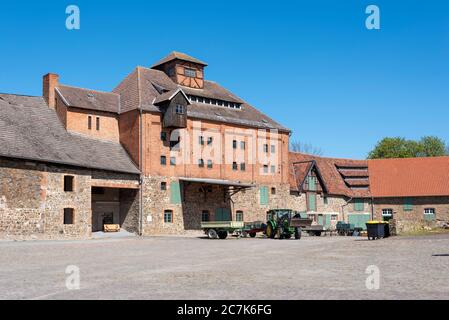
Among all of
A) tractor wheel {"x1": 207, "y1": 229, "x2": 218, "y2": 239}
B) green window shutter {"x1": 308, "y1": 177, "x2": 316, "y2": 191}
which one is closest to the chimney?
tractor wheel {"x1": 207, "y1": 229, "x2": 218, "y2": 239}

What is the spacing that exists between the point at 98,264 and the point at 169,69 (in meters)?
32.9

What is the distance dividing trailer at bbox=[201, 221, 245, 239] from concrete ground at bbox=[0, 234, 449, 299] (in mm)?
11892

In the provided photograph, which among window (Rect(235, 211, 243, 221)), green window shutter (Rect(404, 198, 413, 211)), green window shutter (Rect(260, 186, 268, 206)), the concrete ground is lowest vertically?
the concrete ground

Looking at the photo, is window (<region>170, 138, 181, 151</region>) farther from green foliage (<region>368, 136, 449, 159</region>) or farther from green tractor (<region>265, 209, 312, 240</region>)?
green foliage (<region>368, 136, 449, 159</region>)

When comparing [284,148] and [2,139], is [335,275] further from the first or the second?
[284,148]

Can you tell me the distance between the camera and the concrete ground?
36.3ft

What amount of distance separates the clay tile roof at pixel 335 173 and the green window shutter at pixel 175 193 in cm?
1486

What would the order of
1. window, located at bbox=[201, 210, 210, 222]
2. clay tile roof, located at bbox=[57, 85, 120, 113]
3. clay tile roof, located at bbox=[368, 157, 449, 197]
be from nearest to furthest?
1. clay tile roof, located at bbox=[57, 85, 120, 113]
2. window, located at bbox=[201, 210, 210, 222]
3. clay tile roof, located at bbox=[368, 157, 449, 197]

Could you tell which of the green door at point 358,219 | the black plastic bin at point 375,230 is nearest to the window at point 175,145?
the black plastic bin at point 375,230

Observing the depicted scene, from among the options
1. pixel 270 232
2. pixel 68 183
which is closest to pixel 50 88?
pixel 68 183

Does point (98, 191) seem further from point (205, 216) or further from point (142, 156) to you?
point (205, 216)
